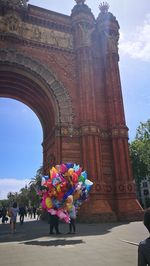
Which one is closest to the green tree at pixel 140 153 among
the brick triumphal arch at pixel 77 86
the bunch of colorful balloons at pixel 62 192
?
the brick triumphal arch at pixel 77 86

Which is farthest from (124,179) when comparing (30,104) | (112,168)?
(30,104)

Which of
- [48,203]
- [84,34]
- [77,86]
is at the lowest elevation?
[48,203]

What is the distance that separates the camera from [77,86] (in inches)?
886

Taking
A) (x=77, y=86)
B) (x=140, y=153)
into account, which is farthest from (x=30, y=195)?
(x=77, y=86)

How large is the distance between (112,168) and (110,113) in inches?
190

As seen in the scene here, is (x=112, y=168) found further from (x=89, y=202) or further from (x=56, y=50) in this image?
(x=56, y=50)

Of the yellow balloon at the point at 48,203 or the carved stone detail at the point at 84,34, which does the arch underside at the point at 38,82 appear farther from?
the yellow balloon at the point at 48,203

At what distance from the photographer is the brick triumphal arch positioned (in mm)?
20031

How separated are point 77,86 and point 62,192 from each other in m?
13.8

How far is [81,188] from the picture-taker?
1105cm

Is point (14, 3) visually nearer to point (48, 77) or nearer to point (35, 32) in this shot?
point (35, 32)

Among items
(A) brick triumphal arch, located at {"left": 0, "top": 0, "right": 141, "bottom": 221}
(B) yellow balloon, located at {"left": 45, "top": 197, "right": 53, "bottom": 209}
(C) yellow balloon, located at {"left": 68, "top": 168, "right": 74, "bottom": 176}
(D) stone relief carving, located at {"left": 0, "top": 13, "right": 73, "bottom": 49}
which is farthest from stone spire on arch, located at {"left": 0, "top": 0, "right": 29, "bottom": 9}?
(B) yellow balloon, located at {"left": 45, "top": 197, "right": 53, "bottom": 209}

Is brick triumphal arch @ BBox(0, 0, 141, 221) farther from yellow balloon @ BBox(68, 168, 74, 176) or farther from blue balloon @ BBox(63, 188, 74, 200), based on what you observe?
yellow balloon @ BBox(68, 168, 74, 176)

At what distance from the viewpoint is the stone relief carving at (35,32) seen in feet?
71.3
